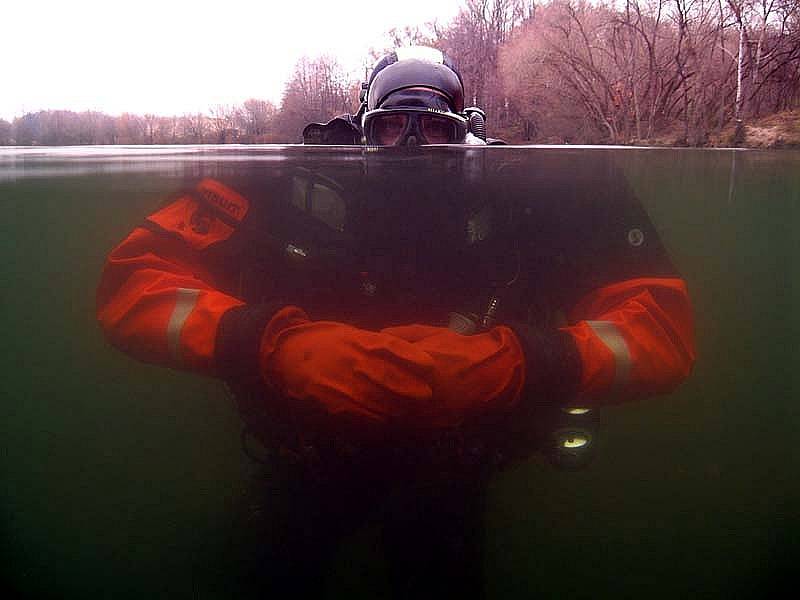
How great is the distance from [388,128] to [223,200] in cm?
140

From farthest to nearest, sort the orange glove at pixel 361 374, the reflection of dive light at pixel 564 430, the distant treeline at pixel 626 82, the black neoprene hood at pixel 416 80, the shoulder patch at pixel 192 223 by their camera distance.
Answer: the distant treeline at pixel 626 82
the black neoprene hood at pixel 416 80
the reflection of dive light at pixel 564 430
the shoulder patch at pixel 192 223
the orange glove at pixel 361 374

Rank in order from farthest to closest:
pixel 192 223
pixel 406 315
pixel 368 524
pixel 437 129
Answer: pixel 437 129
pixel 368 524
pixel 406 315
pixel 192 223

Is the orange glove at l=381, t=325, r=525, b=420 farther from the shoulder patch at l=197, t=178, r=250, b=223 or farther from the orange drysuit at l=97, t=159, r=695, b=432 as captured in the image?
the shoulder patch at l=197, t=178, r=250, b=223

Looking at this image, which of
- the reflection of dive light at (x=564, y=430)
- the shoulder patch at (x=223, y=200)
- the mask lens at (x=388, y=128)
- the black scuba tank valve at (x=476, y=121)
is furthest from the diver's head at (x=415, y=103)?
the reflection of dive light at (x=564, y=430)

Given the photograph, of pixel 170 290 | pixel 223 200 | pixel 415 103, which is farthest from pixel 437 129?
pixel 170 290

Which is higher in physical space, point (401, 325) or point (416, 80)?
point (416, 80)

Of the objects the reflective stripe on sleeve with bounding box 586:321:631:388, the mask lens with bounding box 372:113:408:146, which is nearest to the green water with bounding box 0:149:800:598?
the mask lens with bounding box 372:113:408:146

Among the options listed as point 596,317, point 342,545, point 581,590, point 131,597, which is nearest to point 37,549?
point 131,597

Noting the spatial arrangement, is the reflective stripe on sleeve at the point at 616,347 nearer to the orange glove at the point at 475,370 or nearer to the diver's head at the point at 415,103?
the orange glove at the point at 475,370

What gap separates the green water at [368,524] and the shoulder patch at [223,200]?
2.31 feet

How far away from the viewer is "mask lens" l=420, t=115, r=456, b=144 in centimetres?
328

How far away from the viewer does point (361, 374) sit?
177 cm

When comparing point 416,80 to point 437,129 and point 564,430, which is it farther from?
point 564,430

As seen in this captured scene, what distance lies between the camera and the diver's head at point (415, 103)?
325 cm
